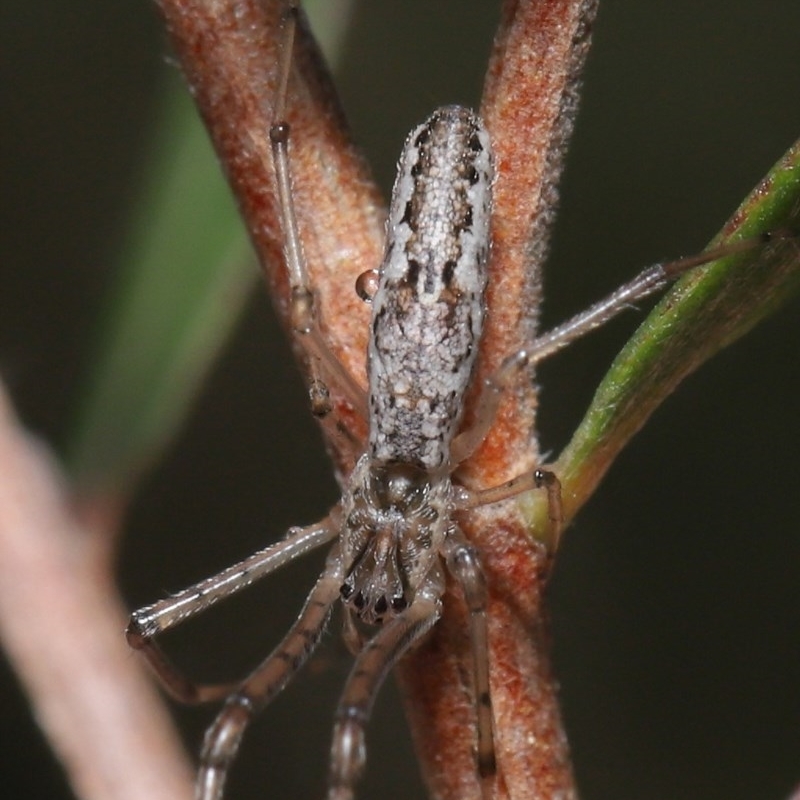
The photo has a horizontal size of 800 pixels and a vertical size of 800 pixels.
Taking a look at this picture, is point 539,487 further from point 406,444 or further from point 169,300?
point 169,300

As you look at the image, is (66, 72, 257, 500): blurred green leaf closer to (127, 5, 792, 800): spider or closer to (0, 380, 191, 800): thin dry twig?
(0, 380, 191, 800): thin dry twig

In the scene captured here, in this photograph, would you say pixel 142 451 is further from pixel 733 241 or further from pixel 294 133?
pixel 733 241

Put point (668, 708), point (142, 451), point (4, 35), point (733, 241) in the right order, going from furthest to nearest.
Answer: point (4, 35), point (668, 708), point (142, 451), point (733, 241)

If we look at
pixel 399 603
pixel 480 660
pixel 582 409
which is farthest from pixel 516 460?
pixel 582 409

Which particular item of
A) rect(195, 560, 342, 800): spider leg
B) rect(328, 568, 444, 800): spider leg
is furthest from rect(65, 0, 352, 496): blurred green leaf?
rect(328, 568, 444, 800): spider leg

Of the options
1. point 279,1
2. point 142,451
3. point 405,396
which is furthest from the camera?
point 142,451

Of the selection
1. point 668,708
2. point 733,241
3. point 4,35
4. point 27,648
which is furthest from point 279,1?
point 4,35

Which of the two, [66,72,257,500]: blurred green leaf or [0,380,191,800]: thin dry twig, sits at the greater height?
[66,72,257,500]: blurred green leaf
